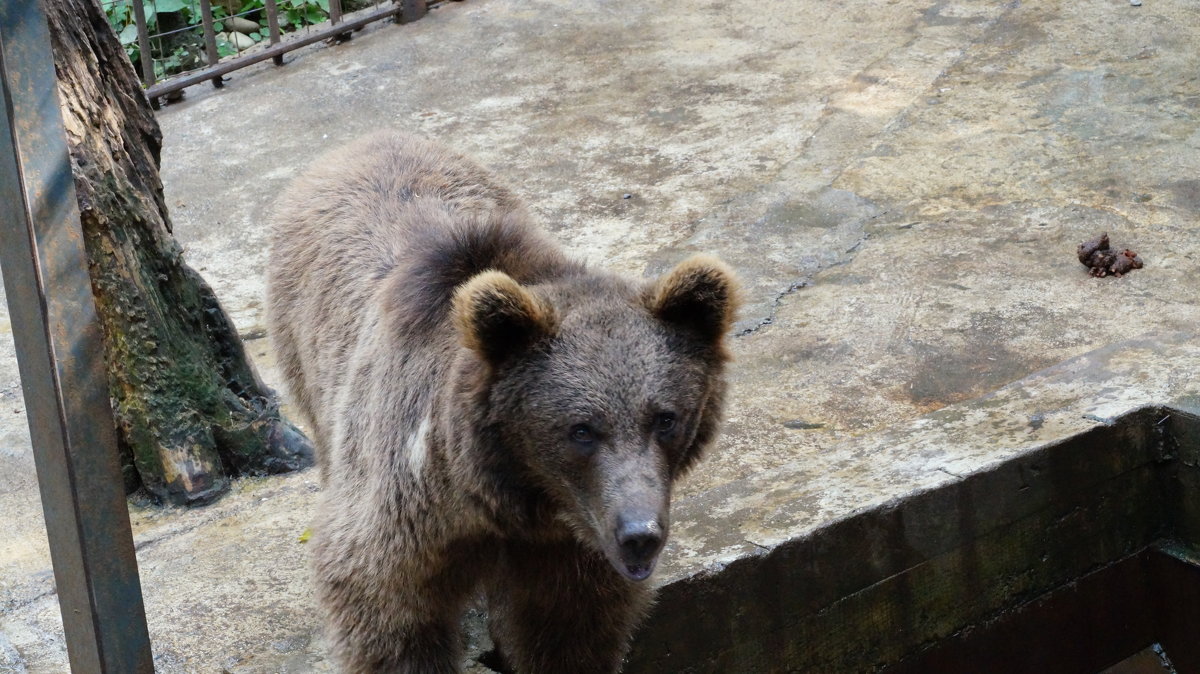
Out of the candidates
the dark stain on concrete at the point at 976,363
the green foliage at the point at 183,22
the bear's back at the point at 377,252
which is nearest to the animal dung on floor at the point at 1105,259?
the dark stain on concrete at the point at 976,363

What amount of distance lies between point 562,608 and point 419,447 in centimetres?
62

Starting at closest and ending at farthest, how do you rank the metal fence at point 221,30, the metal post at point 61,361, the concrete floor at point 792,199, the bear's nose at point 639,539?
the metal post at point 61,361
the bear's nose at point 639,539
the concrete floor at point 792,199
the metal fence at point 221,30

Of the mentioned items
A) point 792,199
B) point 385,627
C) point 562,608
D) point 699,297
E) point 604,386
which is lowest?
point 792,199

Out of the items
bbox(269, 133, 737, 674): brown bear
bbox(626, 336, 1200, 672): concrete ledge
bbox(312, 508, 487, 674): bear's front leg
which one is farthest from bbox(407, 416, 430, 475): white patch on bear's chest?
bbox(626, 336, 1200, 672): concrete ledge

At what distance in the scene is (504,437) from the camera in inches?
121

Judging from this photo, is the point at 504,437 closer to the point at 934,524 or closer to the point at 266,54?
the point at 934,524

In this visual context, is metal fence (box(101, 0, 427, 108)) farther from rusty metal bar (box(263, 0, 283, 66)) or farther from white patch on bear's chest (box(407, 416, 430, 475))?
white patch on bear's chest (box(407, 416, 430, 475))

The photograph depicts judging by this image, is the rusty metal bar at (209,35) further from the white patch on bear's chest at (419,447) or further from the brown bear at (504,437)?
the white patch on bear's chest at (419,447)

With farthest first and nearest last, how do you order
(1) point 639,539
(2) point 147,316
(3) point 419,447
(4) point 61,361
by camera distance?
(2) point 147,316, (3) point 419,447, (1) point 639,539, (4) point 61,361

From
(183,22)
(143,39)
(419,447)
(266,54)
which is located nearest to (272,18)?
(266,54)

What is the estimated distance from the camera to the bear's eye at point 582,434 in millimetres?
2967

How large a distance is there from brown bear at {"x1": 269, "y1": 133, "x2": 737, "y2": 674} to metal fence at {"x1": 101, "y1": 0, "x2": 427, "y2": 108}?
19.8ft

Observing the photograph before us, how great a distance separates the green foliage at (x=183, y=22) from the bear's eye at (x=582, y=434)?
7515 mm

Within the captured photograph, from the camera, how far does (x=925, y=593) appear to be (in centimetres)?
447
